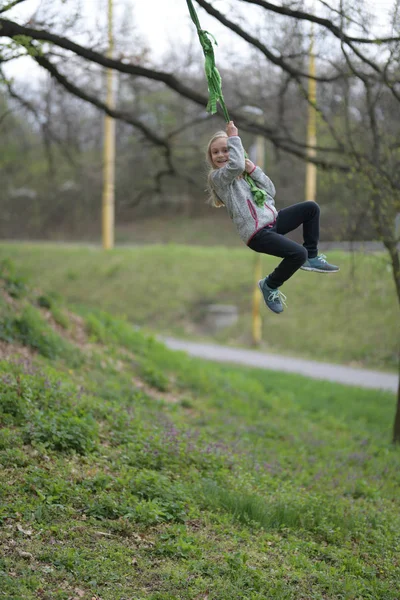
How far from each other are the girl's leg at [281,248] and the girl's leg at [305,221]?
17 centimetres

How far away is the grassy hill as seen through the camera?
16.5 ft

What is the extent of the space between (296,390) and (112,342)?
4468 millimetres

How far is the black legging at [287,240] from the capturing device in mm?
5777

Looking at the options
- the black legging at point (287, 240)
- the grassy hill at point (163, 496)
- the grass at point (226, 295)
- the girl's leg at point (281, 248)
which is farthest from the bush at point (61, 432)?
the grass at point (226, 295)

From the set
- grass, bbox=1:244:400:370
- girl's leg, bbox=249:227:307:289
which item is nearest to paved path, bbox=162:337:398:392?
grass, bbox=1:244:400:370

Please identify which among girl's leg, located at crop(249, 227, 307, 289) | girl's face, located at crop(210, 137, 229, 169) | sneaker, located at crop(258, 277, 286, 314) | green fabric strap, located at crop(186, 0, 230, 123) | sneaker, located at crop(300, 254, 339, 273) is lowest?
sneaker, located at crop(258, 277, 286, 314)

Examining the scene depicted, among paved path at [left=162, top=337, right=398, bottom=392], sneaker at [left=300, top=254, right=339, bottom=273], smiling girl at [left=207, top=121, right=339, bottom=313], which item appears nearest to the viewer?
smiling girl at [left=207, top=121, right=339, bottom=313]

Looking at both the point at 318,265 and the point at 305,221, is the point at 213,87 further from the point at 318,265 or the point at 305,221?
the point at 318,265

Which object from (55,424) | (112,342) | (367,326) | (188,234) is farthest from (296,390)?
(188,234)

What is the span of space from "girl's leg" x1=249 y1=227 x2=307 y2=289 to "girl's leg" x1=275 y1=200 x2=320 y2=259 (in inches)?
6.6

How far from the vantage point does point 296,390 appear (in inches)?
603

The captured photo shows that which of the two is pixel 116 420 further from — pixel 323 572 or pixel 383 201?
pixel 383 201

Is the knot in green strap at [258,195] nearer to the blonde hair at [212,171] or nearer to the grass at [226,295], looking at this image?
the blonde hair at [212,171]

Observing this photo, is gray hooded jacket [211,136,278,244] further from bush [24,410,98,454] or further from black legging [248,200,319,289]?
bush [24,410,98,454]
